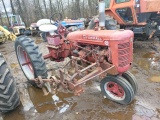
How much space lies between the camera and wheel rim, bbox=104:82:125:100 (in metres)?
2.86

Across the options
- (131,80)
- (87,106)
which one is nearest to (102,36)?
(131,80)

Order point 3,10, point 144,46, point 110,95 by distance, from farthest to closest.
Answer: point 3,10
point 144,46
point 110,95

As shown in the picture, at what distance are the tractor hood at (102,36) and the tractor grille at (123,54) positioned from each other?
0.35 feet

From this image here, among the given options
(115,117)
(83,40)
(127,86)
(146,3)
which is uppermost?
(146,3)

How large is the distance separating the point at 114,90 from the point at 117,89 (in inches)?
2.3

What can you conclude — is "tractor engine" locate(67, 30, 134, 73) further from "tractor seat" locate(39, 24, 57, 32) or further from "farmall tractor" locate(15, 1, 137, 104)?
"tractor seat" locate(39, 24, 57, 32)

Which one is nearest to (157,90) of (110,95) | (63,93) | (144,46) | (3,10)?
(110,95)

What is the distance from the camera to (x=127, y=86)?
8.82 feet

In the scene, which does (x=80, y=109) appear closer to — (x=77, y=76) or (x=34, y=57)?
(x=77, y=76)

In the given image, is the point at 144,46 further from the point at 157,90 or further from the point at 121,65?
the point at 121,65

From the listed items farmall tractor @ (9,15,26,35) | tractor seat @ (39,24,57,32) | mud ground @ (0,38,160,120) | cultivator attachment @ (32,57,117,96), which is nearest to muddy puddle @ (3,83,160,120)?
mud ground @ (0,38,160,120)

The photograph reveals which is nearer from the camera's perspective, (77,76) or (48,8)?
(77,76)

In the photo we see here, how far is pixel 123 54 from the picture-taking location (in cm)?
274

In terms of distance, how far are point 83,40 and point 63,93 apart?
1.10 meters
